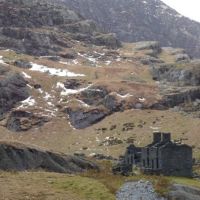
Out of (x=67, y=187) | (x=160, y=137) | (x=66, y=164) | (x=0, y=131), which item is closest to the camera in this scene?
(x=67, y=187)

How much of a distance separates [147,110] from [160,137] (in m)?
93.1

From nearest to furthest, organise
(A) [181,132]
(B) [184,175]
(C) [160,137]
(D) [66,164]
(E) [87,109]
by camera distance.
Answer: (D) [66,164], (B) [184,175], (C) [160,137], (A) [181,132], (E) [87,109]

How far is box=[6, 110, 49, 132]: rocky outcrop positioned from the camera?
190 metres

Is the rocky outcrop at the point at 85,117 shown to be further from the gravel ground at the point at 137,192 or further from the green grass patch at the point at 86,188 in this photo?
the gravel ground at the point at 137,192

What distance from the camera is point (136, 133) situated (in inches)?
6811

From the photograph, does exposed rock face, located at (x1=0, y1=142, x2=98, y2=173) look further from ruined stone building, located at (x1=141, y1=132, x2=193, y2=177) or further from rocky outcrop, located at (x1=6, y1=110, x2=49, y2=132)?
rocky outcrop, located at (x1=6, y1=110, x2=49, y2=132)

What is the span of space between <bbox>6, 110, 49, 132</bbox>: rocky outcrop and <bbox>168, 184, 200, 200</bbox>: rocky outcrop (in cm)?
14242

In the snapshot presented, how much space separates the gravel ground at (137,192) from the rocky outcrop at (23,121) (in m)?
144

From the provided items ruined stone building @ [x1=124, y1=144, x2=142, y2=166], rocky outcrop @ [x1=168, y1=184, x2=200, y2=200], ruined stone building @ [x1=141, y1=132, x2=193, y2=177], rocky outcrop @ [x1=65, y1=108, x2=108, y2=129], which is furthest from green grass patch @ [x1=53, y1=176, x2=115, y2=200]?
rocky outcrop @ [x1=65, y1=108, x2=108, y2=129]

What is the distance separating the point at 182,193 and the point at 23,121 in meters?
149

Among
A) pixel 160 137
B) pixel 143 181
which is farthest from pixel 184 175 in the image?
pixel 143 181

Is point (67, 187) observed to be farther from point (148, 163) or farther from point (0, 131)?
point (0, 131)

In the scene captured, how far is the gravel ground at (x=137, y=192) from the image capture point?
45219mm

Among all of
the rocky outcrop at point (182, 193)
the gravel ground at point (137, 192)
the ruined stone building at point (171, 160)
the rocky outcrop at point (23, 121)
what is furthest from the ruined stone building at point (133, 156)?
the rocky outcrop at point (23, 121)
